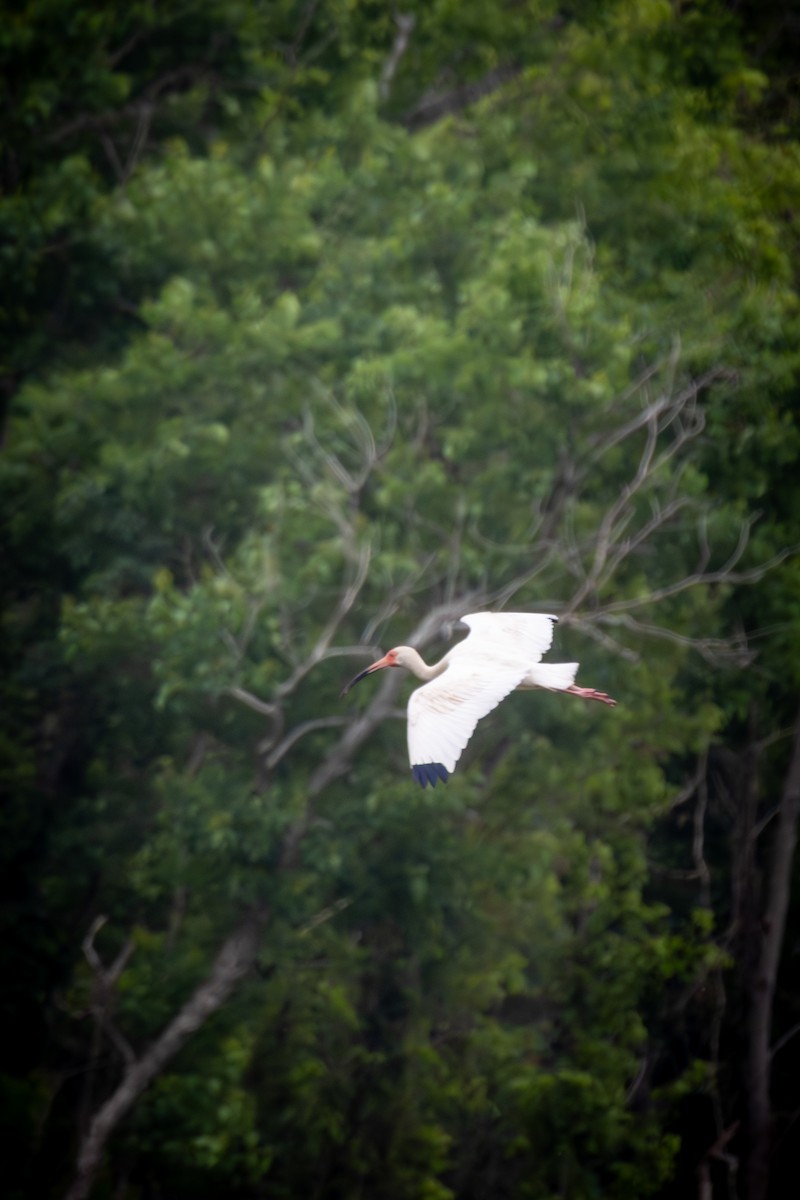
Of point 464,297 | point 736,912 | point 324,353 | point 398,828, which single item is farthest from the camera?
point 736,912

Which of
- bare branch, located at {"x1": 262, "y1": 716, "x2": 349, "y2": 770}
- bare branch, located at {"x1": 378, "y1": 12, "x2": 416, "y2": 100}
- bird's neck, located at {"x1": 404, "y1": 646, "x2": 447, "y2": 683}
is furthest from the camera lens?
bare branch, located at {"x1": 378, "y1": 12, "x2": 416, "y2": 100}

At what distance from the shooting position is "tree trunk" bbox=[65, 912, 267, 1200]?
600 inches

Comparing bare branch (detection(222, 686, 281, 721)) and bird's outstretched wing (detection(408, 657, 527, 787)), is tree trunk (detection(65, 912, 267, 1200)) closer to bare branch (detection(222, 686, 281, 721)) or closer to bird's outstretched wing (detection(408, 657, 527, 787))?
bare branch (detection(222, 686, 281, 721))

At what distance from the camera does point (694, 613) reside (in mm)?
17438

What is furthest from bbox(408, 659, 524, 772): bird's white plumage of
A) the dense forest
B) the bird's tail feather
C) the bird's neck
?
the dense forest

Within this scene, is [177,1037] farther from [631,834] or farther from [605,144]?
[605,144]

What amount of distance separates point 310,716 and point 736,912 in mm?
6391

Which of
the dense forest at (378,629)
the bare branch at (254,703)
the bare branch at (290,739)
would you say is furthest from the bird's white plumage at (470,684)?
the bare branch at (290,739)

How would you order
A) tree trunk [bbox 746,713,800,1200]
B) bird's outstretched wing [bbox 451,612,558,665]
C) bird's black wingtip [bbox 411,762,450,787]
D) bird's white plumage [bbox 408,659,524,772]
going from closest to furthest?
bird's black wingtip [bbox 411,762,450,787] < bird's white plumage [bbox 408,659,524,772] < bird's outstretched wing [bbox 451,612,558,665] < tree trunk [bbox 746,713,800,1200]

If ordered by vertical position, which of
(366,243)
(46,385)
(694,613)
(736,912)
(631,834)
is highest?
(366,243)

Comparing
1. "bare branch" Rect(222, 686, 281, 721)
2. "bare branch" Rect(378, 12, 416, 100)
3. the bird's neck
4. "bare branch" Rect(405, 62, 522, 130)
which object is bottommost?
"bare branch" Rect(222, 686, 281, 721)

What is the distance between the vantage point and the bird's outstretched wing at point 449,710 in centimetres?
873

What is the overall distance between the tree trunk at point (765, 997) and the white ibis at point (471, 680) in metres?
9.18

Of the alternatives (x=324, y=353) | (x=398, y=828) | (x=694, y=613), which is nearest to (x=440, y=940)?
(x=398, y=828)
